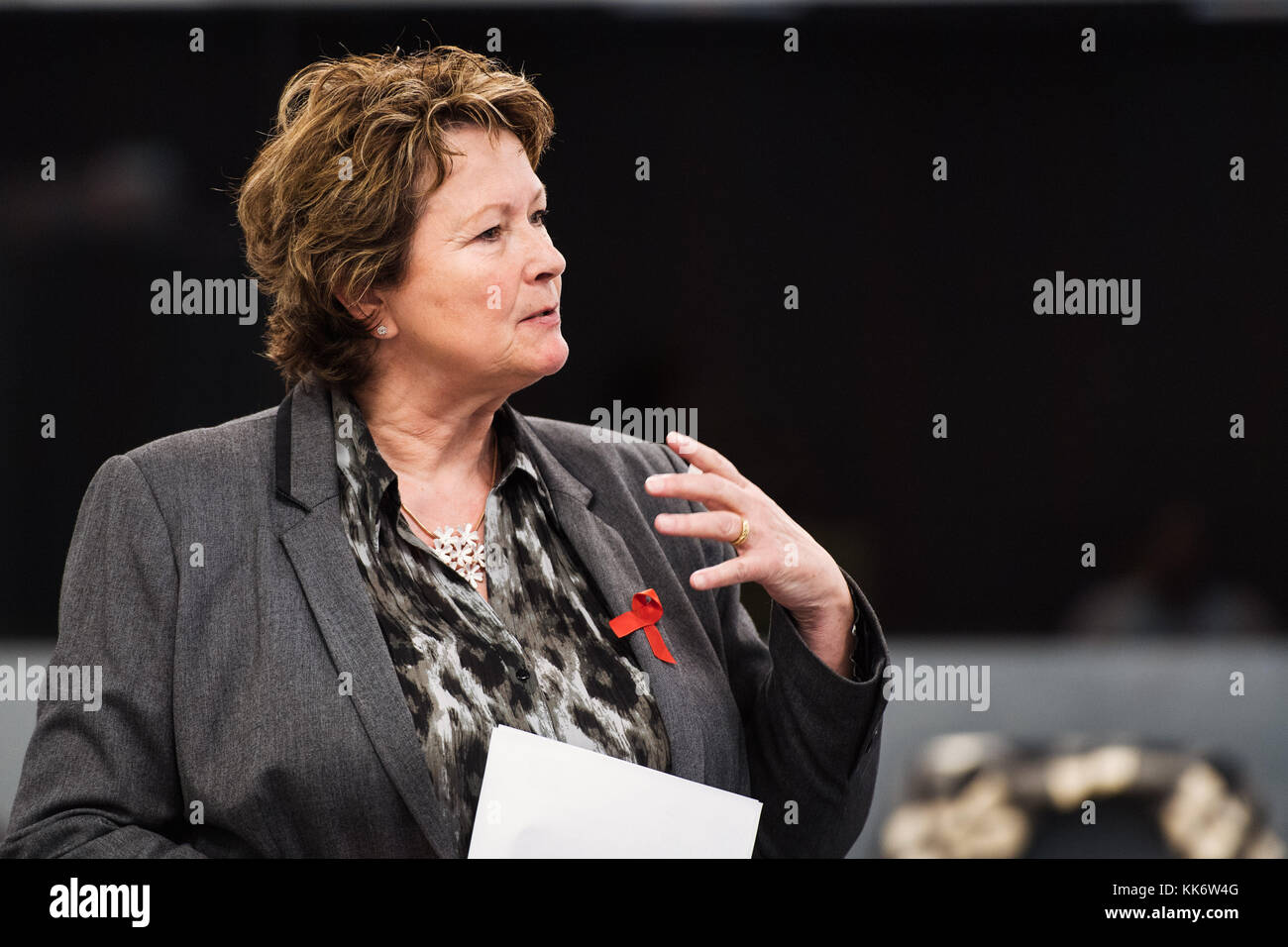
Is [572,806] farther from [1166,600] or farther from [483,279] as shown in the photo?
[1166,600]

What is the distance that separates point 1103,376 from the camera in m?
3.50

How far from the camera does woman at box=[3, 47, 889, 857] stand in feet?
4.39

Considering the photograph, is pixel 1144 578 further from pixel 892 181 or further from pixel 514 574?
pixel 514 574

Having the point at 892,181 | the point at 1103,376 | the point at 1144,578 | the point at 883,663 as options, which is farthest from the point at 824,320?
the point at 883,663

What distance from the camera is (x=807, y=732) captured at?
157 centimetres

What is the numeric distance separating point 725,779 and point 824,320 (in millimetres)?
2040

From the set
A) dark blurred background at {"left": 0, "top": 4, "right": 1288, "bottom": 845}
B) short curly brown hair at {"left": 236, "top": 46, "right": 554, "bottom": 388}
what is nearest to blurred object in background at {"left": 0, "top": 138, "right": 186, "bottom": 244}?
dark blurred background at {"left": 0, "top": 4, "right": 1288, "bottom": 845}

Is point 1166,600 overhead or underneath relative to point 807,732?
underneath

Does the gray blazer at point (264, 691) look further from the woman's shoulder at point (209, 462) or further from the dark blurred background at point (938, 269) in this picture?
the dark blurred background at point (938, 269)

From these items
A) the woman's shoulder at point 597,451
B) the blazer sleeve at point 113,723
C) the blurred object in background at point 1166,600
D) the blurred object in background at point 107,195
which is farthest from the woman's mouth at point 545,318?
the blurred object in background at point 1166,600

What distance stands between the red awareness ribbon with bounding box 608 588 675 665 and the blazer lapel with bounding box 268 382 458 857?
311 millimetres

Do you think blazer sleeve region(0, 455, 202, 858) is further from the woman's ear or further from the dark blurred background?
the dark blurred background

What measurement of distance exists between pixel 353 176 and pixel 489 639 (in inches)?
25.3

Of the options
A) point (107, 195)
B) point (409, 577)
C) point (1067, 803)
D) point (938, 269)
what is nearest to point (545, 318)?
point (409, 577)
